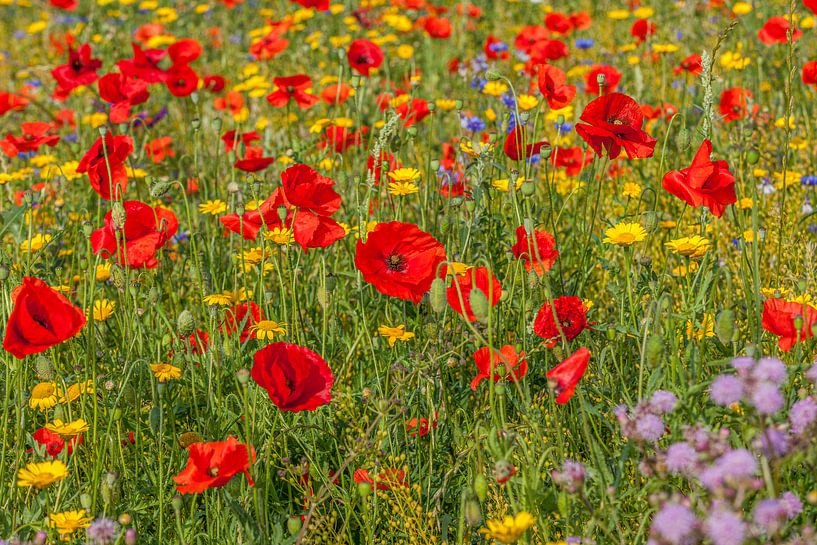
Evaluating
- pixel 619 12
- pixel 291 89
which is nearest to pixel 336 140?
pixel 291 89

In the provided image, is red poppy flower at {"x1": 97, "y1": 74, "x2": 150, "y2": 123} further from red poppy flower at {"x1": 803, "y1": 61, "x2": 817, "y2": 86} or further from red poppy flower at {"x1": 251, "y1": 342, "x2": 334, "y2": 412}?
red poppy flower at {"x1": 803, "y1": 61, "x2": 817, "y2": 86}

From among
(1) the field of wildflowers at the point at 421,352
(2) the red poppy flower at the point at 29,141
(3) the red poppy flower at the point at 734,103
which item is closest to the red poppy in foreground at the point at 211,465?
(1) the field of wildflowers at the point at 421,352

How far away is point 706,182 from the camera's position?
2045mm

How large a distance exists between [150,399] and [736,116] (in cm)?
231

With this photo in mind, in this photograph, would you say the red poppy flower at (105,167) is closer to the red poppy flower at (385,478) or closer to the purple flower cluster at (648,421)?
the red poppy flower at (385,478)

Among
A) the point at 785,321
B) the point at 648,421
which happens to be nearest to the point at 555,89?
the point at 785,321

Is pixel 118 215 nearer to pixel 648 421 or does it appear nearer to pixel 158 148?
pixel 648 421

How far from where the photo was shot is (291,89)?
3406mm

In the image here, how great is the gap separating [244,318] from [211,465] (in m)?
0.66

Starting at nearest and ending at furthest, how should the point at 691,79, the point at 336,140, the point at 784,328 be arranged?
the point at 784,328 < the point at 336,140 < the point at 691,79

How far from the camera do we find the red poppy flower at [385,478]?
→ 1.89 meters

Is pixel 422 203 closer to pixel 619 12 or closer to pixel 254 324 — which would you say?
pixel 254 324

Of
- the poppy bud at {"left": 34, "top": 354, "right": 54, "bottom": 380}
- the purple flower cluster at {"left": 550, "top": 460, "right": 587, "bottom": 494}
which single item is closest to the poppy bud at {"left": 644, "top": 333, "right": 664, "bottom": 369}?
the purple flower cluster at {"left": 550, "top": 460, "right": 587, "bottom": 494}

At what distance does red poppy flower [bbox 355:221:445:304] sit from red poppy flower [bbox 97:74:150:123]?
56.2 inches
